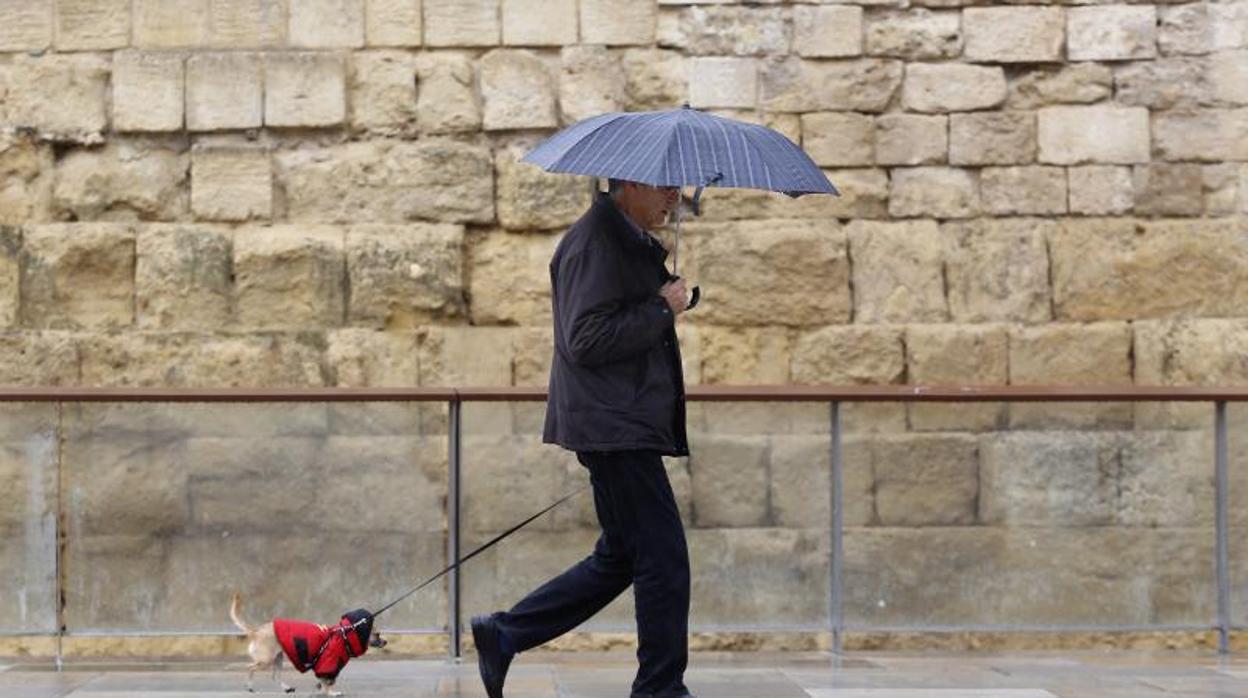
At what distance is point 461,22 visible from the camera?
9781 mm

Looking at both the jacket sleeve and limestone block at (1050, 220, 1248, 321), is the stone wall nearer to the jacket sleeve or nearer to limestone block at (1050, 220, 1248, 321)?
limestone block at (1050, 220, 1248, 321)

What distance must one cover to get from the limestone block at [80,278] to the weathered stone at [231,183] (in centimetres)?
41

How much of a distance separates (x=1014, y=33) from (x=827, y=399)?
2921 millimetres

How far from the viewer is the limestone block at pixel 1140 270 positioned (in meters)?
9.78

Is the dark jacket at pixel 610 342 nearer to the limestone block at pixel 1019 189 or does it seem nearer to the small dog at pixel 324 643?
the small dog at pixel 324 643

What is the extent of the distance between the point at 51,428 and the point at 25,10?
9.95 feet

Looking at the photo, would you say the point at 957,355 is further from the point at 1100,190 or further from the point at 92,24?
the point at 92,24

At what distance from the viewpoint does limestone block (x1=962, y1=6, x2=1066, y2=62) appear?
9.83 meters

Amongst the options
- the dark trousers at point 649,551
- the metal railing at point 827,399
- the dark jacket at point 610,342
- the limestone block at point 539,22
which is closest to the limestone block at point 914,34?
the limestone block at point 539,22

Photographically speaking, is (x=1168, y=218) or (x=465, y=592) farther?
(x=1168, y=218)

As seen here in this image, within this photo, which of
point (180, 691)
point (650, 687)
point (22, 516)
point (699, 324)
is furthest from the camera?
point (699, 324)

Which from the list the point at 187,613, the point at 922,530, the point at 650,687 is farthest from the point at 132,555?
the point at 922,530

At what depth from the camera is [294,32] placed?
Result: 9727 mm

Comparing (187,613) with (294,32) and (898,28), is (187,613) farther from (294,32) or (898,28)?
(898,28)
